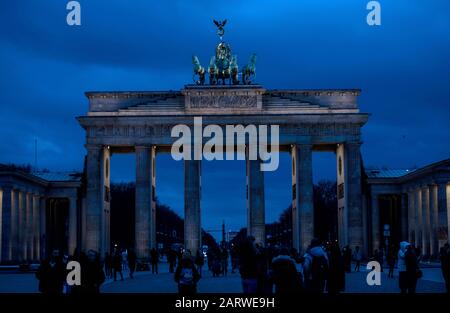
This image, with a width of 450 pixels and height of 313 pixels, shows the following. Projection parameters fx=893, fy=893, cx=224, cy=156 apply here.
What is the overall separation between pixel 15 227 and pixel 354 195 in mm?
30057

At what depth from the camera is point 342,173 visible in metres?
83.2

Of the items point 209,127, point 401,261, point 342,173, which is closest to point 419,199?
point 342,173

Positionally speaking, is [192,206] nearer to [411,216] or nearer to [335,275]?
[411,216]

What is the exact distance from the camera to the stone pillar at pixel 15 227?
75375 millimetres

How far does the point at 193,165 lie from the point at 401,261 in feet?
175

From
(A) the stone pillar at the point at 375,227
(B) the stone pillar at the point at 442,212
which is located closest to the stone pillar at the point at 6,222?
(A) the stone pillar at the point at 375,227

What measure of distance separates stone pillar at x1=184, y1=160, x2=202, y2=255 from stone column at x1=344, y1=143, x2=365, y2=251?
44.7 ft

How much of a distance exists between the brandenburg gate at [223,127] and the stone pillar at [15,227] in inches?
245

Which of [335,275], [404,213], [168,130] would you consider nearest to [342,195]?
[404,213]

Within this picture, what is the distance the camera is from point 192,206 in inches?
3189

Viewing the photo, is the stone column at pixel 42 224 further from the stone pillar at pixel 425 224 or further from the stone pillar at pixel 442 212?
the stone pillar at pixel 442 212

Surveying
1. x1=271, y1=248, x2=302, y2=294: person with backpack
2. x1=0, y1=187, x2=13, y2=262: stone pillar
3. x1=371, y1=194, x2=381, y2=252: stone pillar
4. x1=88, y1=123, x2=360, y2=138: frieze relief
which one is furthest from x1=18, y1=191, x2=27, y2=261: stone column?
x1=271, y1=248, x2=302, y2=294: person with backpack

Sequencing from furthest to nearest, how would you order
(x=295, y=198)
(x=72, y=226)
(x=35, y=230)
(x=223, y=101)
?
(x=35, y=230)
(x=72, y=226)
(x=295, y=198)
(x=223, y=101)
